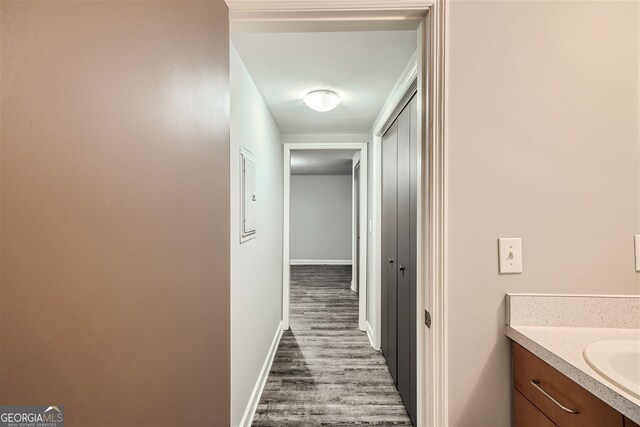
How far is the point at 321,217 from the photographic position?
24.2 ft

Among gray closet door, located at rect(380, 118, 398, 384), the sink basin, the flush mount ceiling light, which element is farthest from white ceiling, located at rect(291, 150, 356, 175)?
the sink basin

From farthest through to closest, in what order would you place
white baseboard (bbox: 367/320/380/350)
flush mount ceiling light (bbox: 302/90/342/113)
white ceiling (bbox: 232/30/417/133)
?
white baseboard (bbox: 367/320/380/350) → flush mount ceiling light (bbox: 302/90/342/113) → white ceiling (bbox: 232/30/417/133)

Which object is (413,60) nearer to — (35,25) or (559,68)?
(559,68)

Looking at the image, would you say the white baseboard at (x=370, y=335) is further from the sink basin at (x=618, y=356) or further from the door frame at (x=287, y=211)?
the sink basin at (x=618, y=356)

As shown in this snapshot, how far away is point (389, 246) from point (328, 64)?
1441 mm

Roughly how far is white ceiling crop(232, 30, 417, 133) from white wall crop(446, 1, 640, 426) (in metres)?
0.55

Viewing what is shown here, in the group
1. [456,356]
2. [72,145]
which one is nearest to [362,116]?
[456,356]

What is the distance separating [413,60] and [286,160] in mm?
1934

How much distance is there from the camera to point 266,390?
2.16 meters

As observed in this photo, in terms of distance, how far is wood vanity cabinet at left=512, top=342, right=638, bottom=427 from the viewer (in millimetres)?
733

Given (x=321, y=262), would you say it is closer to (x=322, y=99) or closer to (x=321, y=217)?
(x=321, y=217)

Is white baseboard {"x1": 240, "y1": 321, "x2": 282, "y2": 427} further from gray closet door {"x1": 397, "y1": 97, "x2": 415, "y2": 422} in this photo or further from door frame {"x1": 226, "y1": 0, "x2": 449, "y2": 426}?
door frame {"x1": 226, "y1": 0, "x2": 449, "y2": 426}

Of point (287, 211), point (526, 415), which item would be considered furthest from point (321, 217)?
point (526, 415)

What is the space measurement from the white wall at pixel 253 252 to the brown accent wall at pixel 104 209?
0.77 metres
